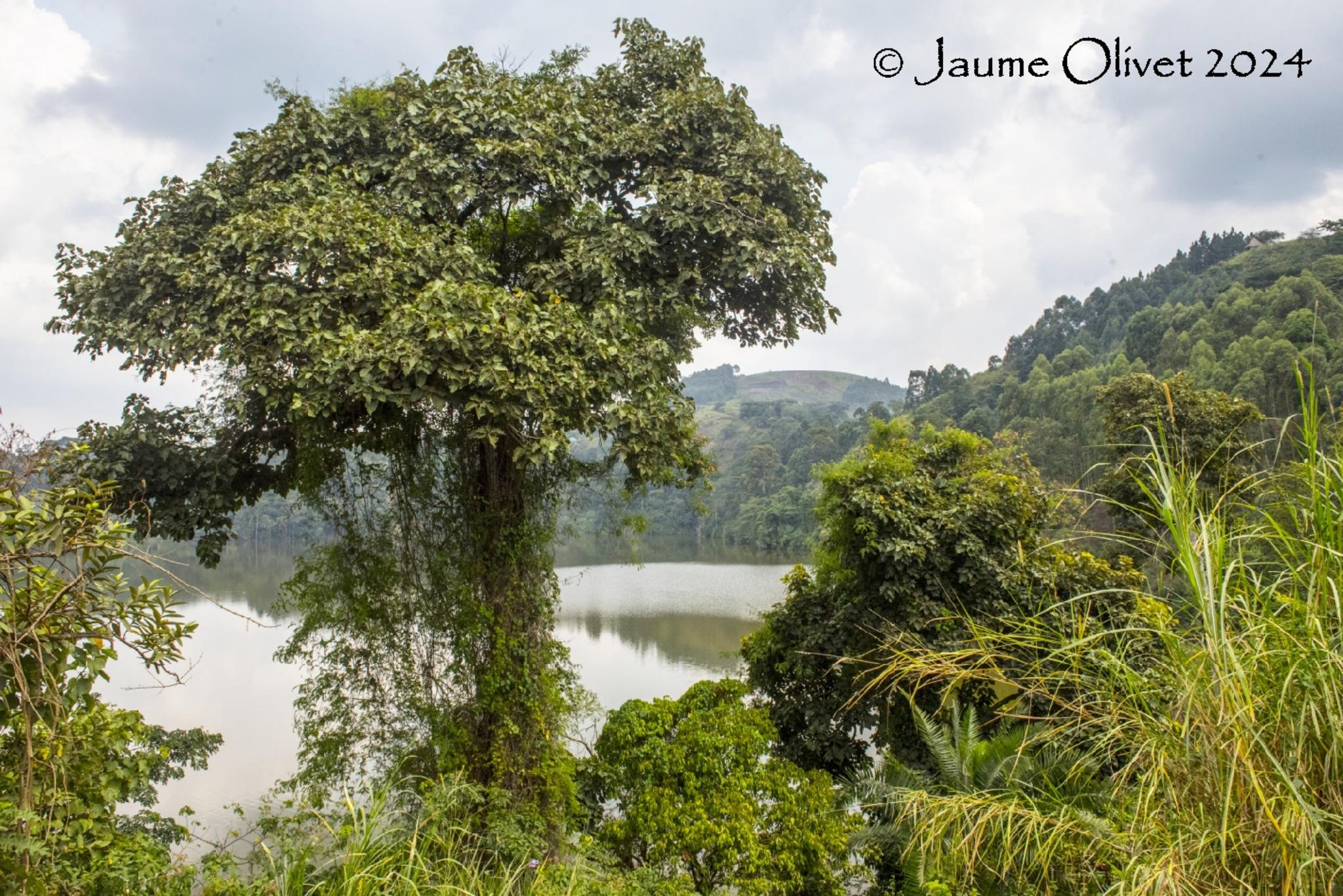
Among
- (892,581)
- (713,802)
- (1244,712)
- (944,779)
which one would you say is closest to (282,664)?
(713,802)

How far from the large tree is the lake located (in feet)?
3.06

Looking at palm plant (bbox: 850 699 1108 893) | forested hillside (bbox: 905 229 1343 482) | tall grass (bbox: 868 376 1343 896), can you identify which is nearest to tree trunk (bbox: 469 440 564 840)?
palm plant (bbox: 850 699 1108 893)

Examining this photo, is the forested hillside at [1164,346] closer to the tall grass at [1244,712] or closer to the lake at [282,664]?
the lake at [282,664]

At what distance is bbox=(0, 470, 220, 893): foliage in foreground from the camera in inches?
83.1

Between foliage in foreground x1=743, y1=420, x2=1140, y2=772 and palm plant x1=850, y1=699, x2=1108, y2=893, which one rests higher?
foliage in foreground x1=743, y1=420, x2=1140, y2=772

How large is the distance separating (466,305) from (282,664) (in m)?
9.13

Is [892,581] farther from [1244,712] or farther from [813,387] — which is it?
[813,387]

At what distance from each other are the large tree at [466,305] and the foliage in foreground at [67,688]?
8.76ft

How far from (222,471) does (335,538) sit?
1.01 meters

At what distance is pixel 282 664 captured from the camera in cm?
1191

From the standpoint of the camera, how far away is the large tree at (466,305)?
524 centimetres

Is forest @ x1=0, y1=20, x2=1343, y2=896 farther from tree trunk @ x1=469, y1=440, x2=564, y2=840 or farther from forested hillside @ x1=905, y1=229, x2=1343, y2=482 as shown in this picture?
forested hillside @ x1=905, y1=229, x2=1343, y2=482

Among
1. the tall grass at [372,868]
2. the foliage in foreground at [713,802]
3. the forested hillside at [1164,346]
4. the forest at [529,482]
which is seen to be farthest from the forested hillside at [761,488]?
the tall grass at [372,868]

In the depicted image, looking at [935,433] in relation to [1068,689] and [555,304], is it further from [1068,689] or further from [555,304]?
[555,304]
